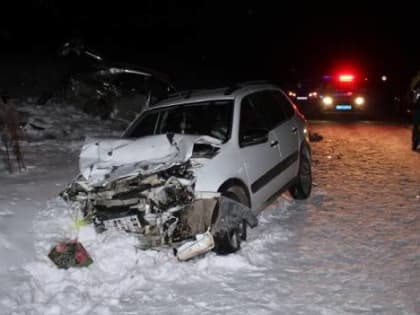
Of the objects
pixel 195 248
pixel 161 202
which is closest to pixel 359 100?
pixel 195 248

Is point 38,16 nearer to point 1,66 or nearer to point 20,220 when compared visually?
point 1,66

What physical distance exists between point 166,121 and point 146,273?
2482 mm

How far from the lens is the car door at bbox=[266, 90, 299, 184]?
310 inches

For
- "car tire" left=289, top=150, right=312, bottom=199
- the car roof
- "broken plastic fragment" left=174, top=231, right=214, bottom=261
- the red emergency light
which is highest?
the red emergency light

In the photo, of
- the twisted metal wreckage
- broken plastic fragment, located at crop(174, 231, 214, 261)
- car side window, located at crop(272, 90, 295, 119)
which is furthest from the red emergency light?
broken plastic fragment, located at crop(174, 231, 214, 261)

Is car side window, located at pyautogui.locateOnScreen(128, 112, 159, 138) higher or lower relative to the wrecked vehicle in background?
lower

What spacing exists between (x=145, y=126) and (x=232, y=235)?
222 cm

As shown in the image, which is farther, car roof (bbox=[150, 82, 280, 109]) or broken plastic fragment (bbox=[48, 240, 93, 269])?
car roof (bbox=[150, 82, 280, 109])

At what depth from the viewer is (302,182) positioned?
8719mm

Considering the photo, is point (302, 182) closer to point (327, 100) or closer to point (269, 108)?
point (269, 108)

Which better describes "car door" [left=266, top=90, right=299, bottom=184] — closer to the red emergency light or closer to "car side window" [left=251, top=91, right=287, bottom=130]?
"car side window" [left=251, top=91, right=287, bottom=130]

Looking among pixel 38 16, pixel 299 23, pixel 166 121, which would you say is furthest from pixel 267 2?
pixel 166 121

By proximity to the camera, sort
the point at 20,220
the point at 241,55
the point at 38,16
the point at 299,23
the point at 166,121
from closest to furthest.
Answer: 1. the point at 20,220
2. the point at 166,121
3. the point at 38,16
4. the point at 241,55
5. the point at 299,23

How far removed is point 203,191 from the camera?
19.6 ft
